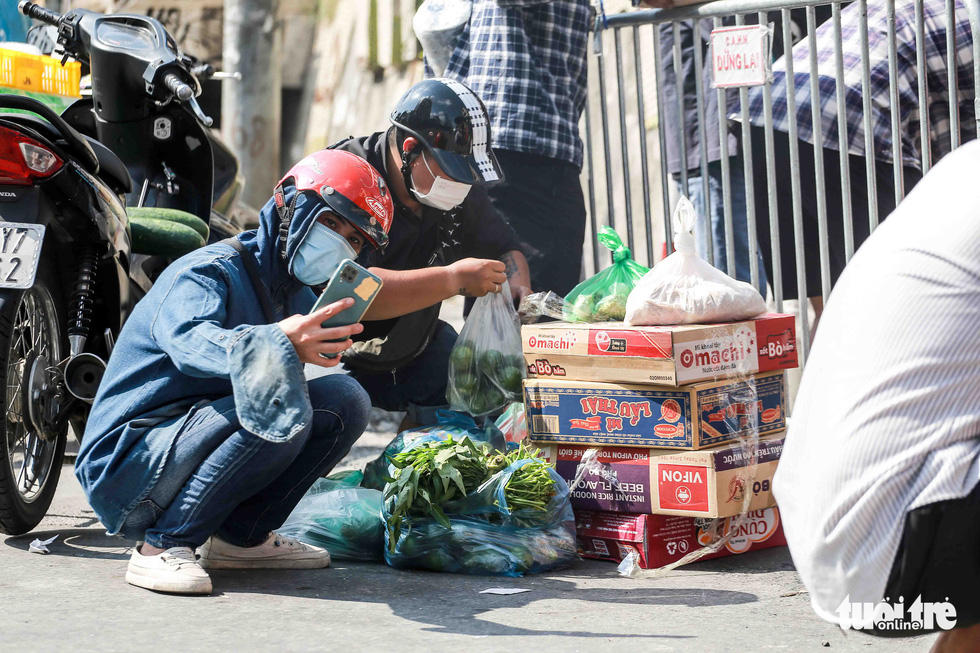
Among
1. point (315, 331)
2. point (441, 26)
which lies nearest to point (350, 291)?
point (315, 331)

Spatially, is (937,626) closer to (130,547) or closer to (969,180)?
(969,180)

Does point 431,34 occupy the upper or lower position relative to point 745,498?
upper

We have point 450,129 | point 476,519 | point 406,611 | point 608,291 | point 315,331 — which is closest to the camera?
point 315,331

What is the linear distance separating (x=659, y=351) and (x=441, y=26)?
2.04 meters

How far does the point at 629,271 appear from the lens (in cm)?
380

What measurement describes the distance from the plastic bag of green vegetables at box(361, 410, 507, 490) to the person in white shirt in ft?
5.70

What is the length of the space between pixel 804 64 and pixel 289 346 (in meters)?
2.59

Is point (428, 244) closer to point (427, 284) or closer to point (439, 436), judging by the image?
point (427, 284)

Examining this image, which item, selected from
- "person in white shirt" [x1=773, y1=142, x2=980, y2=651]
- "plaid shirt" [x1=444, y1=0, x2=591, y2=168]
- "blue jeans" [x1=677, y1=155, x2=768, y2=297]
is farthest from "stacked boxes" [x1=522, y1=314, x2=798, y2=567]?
"person in white shirt" [x1=773, y1=142, x2=980, y2=651]

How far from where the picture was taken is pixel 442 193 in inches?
158

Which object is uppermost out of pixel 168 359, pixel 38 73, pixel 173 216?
pixel 38 73

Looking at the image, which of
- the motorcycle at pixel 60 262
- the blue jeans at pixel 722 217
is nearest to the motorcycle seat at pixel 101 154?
the motorcycle at pixel 60 262

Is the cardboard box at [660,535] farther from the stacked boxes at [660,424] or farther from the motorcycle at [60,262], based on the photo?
the motorcycle at [60,262]

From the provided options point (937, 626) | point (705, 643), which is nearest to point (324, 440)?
point (705, 643)
